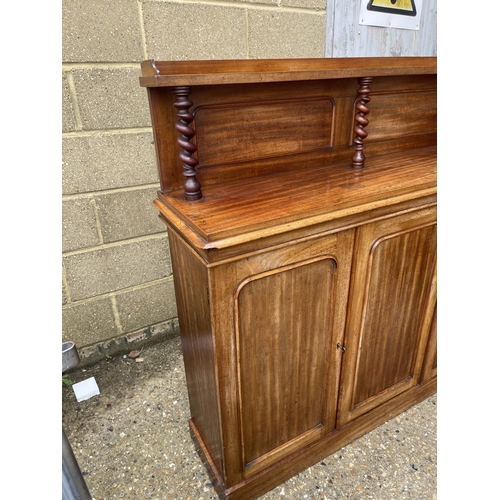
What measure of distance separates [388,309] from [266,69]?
0.89 metres

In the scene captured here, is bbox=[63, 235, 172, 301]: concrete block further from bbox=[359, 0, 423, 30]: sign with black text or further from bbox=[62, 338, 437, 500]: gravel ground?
bbox=[359, 0, 423, 30]: sign with black text

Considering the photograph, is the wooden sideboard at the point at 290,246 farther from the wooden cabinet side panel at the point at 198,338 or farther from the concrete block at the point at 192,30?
the concrete block at the point at 192,30

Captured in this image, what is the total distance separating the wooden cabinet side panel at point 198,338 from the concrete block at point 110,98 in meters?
0.75

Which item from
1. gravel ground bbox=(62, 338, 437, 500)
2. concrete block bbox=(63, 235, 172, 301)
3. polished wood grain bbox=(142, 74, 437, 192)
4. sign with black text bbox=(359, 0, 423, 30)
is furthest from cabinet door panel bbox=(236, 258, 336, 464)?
sign with black text bbox=(359, 0, 423, 30)

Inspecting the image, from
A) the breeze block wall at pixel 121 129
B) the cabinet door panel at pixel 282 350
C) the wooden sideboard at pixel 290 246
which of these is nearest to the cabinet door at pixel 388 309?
the wooden sideboard at pixel 290 246

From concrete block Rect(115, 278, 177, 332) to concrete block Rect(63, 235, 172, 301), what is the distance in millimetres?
53

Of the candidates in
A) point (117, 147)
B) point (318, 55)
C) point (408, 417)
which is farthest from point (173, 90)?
point (408, 417)

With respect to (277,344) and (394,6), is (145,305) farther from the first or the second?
(394,6)

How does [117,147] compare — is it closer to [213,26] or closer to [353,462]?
[213,26]

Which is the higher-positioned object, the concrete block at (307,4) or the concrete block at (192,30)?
the concrete block at (307,4)

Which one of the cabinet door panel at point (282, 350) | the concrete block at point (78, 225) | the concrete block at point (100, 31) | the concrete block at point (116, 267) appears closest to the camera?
the cabinet door panel at point (282, 350)

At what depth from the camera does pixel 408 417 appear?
166 centimetres

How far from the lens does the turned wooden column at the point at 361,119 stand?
1252 millimetres

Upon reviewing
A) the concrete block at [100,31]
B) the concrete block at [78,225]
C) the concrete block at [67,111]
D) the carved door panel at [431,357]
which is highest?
the concrete block at [100,31]
